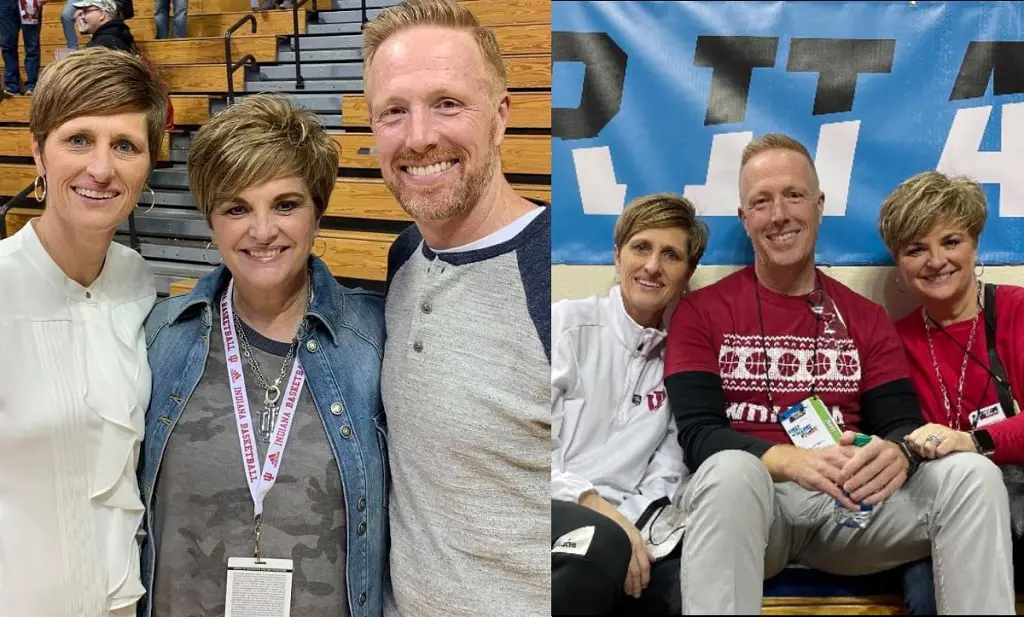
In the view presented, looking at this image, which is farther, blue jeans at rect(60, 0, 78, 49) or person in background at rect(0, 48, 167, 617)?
blue jeans at rect(60, 0, 78, 49)

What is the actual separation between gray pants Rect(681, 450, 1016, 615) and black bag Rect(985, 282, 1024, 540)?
2.0 inches

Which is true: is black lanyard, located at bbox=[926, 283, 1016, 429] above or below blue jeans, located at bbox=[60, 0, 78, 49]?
below

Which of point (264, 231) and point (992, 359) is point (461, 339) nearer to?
point (264, 231)

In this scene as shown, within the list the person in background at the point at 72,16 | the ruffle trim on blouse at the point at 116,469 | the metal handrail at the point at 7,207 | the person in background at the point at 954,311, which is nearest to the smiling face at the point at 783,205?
the person in background at the point at 954,311

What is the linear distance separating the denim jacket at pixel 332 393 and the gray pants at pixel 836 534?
529 millimetres

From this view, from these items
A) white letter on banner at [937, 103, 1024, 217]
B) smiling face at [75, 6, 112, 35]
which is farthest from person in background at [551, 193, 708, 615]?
smiling face at [75, 6, 112, 35]

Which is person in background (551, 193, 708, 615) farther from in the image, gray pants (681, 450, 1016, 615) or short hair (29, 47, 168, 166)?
short hair (29, 47, 168, 166)

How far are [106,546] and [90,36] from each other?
92 cm

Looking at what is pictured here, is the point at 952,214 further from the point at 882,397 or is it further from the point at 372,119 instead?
the point at 372,119

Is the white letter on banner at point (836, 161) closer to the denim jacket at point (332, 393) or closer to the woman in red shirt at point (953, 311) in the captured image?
the woman in red shirt at point (953, 311)

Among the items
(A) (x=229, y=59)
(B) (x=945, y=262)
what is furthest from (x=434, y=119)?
(B) (x=945, y=262)

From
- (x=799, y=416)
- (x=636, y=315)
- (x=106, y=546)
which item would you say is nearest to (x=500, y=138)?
(x=636, y=315)

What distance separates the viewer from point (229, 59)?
1562mm

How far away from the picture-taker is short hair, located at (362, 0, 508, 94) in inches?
51.9
